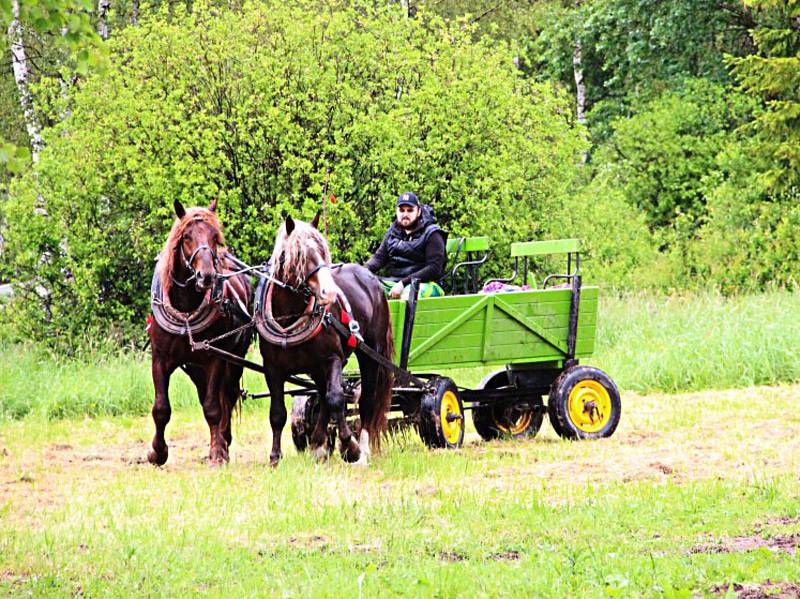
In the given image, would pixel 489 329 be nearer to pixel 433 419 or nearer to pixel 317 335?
pixel 433 419

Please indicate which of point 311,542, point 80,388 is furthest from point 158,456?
point 80,388

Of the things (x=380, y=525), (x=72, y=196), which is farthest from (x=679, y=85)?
(x=380, y=525)

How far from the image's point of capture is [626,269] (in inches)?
932

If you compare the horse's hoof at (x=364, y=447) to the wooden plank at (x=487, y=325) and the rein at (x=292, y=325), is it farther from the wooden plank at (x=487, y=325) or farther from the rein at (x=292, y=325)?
the wooden plank at (x=487, y=325)

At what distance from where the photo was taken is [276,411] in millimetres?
9180

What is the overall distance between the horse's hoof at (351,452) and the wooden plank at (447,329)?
97cm

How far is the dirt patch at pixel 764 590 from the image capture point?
509cm

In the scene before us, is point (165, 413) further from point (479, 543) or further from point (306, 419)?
point (479, 543)

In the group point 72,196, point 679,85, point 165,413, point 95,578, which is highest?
point 679,85

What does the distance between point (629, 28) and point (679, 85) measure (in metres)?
1.86

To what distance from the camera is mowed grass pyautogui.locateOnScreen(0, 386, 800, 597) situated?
217 inches

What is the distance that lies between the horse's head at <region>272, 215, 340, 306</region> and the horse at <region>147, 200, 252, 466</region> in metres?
0.41

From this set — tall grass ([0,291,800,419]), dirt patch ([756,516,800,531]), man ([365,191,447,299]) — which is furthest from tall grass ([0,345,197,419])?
dirt patch ([756,516,800,531])

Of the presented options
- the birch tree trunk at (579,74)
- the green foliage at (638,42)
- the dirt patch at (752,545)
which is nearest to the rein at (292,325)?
the dirt patch at (752,545)
